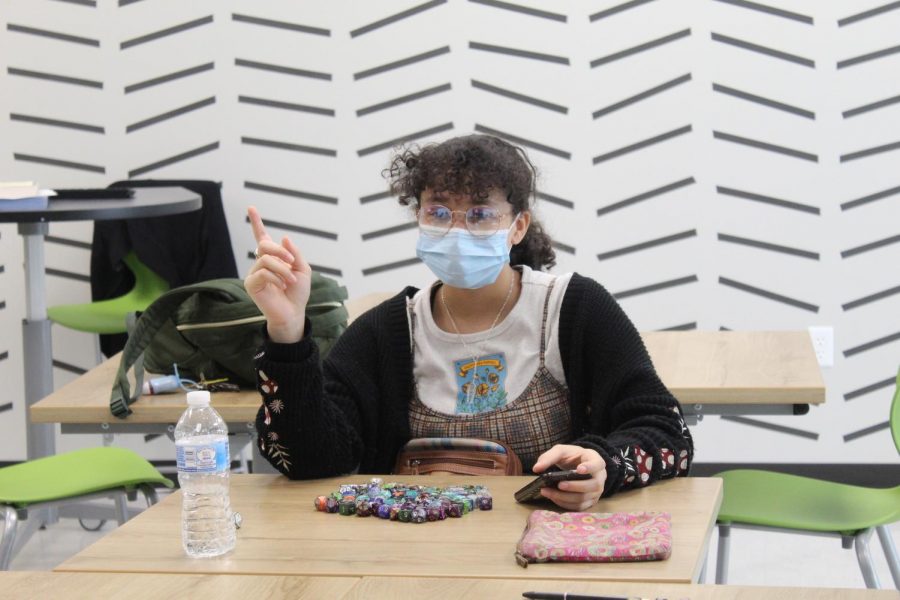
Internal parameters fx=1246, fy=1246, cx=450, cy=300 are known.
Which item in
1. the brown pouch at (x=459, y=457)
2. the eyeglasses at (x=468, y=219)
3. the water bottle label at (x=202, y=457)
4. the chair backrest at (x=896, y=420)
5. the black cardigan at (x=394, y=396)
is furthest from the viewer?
the chair backrest at (x=896, y=420)

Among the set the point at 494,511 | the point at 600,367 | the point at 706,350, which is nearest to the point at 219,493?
the point at 494,511

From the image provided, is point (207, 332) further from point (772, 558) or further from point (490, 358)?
point (772, 558)

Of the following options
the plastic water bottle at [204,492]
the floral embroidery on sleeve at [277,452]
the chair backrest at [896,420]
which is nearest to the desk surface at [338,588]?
the plastic water bottle at [204,492]

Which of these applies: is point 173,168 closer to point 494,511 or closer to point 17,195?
point 17,195

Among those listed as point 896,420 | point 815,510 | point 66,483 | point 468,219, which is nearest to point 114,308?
point 66,483

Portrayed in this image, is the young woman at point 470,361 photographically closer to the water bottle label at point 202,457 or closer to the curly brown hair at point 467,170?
the curly brown hair at point 467,170

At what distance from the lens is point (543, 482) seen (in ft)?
5.66

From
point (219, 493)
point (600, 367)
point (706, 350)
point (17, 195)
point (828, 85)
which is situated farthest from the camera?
point (828, 85)

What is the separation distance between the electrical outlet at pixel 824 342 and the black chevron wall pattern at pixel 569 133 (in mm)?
29

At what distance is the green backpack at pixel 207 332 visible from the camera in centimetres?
268

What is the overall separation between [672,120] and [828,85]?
1.73ft

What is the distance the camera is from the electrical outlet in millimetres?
4293

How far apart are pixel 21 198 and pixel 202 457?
2.14m

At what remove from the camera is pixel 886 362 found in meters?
4.29
